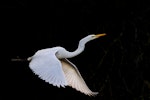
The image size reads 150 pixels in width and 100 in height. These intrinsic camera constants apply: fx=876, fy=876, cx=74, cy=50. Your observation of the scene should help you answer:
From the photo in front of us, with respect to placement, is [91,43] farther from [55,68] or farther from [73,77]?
[55,68]

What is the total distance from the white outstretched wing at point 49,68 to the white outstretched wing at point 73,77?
38 centimetres

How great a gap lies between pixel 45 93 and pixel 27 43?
1.82ft

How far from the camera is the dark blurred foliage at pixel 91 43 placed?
8820 millimetres

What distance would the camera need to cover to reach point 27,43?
350 inches

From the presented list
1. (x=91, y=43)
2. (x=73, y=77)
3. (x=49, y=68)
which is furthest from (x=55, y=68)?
(x=91, y=43)

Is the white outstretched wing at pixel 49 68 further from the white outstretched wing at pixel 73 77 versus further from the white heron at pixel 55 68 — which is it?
the white outstretched wing at pixel 73 77

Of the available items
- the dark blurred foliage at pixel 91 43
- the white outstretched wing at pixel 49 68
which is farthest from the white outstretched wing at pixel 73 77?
the dark blurred foliage at pixel 91 43

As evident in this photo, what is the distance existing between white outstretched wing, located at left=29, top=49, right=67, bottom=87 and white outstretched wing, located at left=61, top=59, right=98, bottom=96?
384 mm

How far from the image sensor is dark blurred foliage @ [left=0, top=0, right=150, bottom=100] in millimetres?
8820

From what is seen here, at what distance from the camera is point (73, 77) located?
7.75 meters

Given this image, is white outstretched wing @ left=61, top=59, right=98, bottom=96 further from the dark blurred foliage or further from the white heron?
the dark blurred foliage

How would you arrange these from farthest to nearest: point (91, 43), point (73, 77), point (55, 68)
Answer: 1. point (91, 43)
2. point (73, 77)
3. point (55, 68)

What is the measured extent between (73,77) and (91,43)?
4.76 ft

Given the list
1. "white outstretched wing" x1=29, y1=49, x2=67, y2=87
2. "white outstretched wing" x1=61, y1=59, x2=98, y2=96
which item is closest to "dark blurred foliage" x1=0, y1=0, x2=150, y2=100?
"white outstretched wing" x1=61, y1=59, x2=98, y2=96
